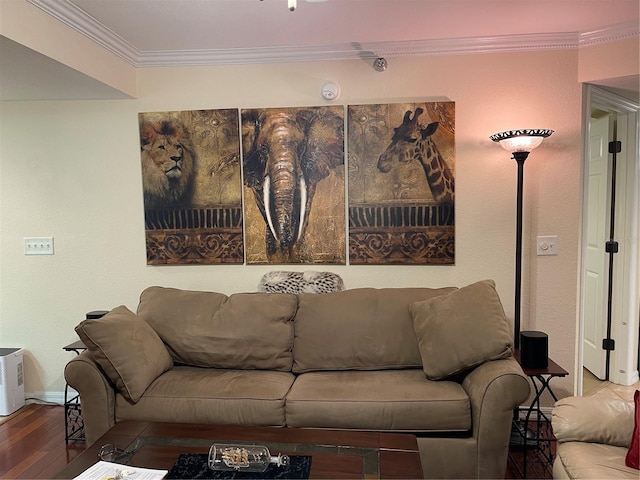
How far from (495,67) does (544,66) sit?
12.3 inches

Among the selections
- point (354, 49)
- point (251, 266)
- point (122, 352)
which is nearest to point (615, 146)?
point (354, 49)

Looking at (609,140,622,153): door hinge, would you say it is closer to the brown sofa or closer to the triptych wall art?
the triptych wall art

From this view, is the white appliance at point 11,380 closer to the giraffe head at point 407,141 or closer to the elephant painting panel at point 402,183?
the elephant painting panel at point 402,183

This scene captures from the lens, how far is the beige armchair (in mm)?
1699

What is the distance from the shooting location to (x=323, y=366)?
2.66m

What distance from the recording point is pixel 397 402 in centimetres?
222

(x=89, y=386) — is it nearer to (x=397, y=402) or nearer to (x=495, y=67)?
(x=397, y=402)

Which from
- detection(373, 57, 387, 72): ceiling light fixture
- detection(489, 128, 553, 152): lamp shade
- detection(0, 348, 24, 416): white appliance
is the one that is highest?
detection(373, 57, 387, 72): ceiling light fixture

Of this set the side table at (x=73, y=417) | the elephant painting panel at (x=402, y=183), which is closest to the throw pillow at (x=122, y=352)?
the side table at (x=73, y=417)

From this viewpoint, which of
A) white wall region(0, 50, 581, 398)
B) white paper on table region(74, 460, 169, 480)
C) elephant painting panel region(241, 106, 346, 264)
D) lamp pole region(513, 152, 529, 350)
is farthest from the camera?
elephant painting panel region(241, 106, 346, 264)

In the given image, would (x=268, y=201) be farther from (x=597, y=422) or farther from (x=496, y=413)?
(x=597, y=422)

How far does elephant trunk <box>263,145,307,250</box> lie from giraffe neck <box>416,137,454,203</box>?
0.84 m

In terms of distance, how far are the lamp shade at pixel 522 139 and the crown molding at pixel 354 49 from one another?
69 centimetres

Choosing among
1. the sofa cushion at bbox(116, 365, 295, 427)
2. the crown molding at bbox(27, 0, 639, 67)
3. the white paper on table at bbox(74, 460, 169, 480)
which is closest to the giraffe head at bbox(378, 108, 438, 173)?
the crown molding at bbox(27, 0, 639, 67)
